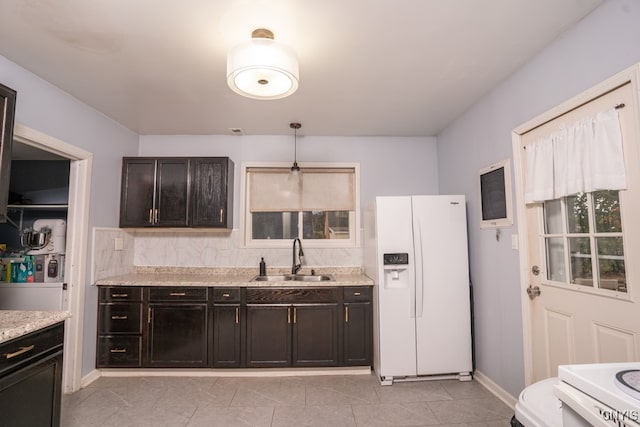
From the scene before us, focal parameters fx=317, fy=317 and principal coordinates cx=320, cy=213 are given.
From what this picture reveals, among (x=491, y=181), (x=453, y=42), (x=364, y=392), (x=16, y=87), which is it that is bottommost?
(x=364, y=392)

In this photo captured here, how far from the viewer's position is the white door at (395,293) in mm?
2943

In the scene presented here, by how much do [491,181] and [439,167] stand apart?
4.03ft

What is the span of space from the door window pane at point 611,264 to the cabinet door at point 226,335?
9.17 feet

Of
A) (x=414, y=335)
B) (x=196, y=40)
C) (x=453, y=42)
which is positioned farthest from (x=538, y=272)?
(x=196, y=40)

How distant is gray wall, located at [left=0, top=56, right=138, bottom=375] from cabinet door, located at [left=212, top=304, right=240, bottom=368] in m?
1.17

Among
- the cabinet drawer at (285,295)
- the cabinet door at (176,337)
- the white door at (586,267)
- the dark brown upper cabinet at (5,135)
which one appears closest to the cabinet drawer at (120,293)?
the cabinet door at (176,337)

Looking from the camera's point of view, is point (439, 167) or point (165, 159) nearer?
point (165, 159)

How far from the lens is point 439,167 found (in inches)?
156

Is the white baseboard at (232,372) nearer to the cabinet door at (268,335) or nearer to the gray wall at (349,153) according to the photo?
the cabinet door at (268,335)

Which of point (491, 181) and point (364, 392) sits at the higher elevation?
point (491, 181)

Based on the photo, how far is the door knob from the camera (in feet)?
7.44

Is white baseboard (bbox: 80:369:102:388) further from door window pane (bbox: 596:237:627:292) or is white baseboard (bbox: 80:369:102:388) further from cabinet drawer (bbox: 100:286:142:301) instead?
door window pane (bbox: 596:237:627:292)

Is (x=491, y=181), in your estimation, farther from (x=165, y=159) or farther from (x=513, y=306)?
(x=165, y=159)

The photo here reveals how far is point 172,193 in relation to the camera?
349 cm
